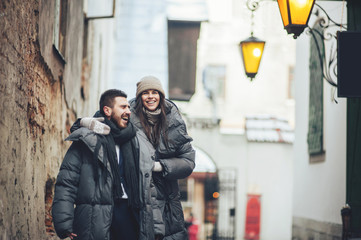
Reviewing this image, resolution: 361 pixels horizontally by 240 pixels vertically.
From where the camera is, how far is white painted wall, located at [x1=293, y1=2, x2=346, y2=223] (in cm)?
971

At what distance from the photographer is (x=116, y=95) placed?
4.74 meters

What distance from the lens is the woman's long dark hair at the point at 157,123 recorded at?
5.04 meters

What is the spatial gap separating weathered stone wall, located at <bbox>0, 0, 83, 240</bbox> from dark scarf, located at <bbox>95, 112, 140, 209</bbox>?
2.32ft

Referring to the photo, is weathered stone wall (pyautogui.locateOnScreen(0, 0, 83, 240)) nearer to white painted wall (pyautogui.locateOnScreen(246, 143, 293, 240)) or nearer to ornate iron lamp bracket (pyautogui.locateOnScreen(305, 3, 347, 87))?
ornate iron lamp bracket (pyautogui.locateOnScreen(305, 3, 347, 87))

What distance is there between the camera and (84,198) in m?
4.43

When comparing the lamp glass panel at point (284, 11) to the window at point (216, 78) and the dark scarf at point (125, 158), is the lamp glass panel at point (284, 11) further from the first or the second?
the window at point (216, 78)

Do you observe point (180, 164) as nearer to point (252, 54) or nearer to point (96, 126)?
point (96, 126)

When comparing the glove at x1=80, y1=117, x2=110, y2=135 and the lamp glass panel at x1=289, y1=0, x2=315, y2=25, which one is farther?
the lamp glass panel at x1=289, y1=0, x2=315, y2=25

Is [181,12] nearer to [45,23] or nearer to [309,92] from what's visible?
[309,92]

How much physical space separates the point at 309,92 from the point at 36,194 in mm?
7378

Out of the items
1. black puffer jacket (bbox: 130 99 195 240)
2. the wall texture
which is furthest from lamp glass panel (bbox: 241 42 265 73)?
black puffer jacket (bbox: 130 99 195 240)

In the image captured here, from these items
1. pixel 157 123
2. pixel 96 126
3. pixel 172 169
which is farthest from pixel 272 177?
pixel 96 126

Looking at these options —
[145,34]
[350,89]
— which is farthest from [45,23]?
[145,34]

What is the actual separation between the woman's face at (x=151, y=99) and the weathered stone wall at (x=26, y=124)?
37.3 inches
